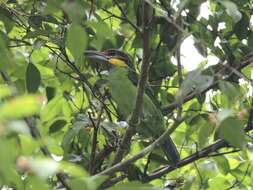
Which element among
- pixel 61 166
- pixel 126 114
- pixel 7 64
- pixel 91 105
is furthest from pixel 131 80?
pixel 61 166

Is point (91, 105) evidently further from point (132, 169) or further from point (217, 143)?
point (217, 143)

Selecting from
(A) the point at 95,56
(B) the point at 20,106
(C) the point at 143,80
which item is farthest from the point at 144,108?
(B) the point at 20,106

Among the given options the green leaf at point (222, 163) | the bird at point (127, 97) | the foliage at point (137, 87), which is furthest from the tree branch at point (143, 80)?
the green leaf at point (222, 163)

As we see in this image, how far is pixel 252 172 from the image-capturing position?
6.87 feet

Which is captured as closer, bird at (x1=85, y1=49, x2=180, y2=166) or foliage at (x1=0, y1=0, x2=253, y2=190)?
foliage at (x1=0, y1=0, x2=253, y2=190)

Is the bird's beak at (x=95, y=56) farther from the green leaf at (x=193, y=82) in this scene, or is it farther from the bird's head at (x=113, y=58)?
the green leaf at (x=193, y=82)

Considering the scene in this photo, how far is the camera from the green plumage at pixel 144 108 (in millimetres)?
2223

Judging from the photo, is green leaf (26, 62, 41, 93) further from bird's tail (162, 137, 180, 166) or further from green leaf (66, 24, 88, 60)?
green leaf (66, 24, 88, 60)

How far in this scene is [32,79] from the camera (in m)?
1.81

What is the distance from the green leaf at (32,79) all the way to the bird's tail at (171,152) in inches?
23.0

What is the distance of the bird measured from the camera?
2.23m

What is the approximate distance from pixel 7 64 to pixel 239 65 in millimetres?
790

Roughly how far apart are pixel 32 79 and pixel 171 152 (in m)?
0.67

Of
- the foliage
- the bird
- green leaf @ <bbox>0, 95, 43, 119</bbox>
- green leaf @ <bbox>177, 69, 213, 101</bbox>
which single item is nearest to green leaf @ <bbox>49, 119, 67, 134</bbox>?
the foliage
